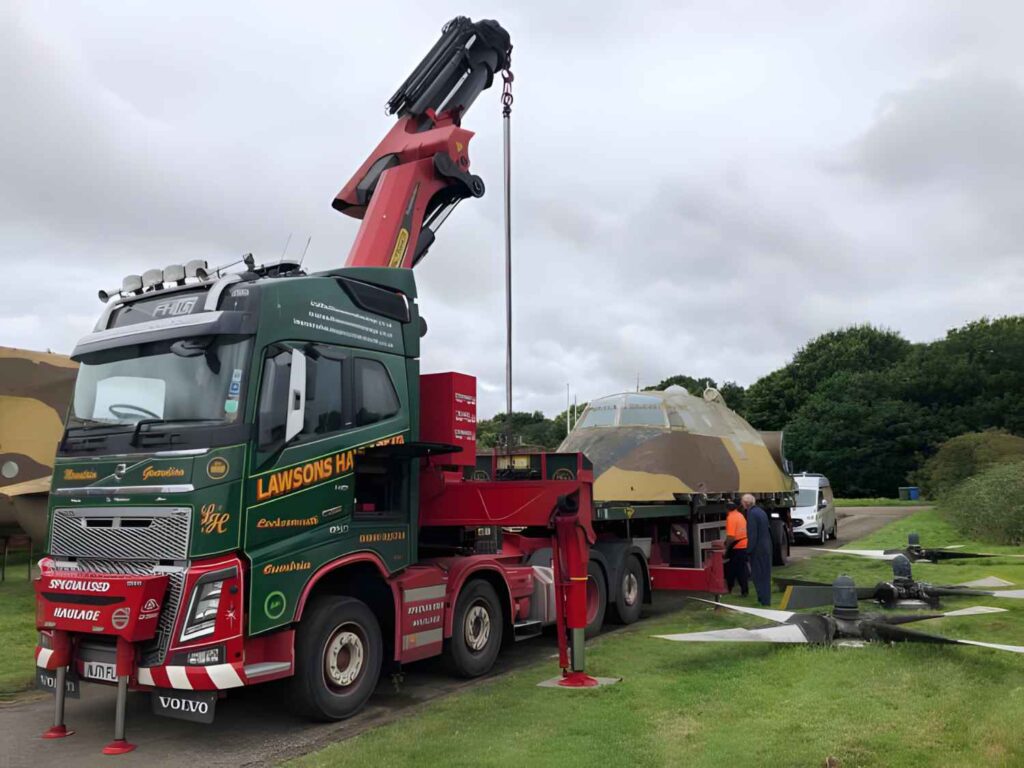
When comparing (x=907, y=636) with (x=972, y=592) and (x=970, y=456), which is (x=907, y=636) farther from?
(x=970, y=456)

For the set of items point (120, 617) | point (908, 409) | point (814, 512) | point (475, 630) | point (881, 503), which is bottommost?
point (475, 630)

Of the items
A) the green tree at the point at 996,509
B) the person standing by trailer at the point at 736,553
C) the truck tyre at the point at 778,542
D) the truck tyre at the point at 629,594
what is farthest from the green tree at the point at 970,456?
the truck tyre at the point at 629,594

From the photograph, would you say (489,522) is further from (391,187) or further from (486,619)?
(391,187)

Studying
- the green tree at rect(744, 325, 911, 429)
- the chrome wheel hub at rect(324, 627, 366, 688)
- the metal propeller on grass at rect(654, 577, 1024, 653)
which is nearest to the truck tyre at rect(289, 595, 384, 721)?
the chrome wheel hub at rect(324, 627, 366, 688)

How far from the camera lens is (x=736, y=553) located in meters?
12.3

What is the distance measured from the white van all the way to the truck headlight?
18414mm

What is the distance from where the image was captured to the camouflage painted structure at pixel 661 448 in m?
11.5

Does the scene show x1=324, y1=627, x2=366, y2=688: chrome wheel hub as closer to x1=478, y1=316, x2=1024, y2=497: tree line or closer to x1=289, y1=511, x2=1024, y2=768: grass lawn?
x1=289, y1=511, x2=1024, y2=768: grass lawn

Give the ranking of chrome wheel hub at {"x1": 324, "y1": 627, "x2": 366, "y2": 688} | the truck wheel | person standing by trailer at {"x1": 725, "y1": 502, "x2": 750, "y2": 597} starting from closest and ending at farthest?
chrome wheel hub at {"x1": 324, "y1": 627, "x2": 366, "y2": 688}, the truck wheel, person standing by trailer at {"x1": 725, "y1": 502, "x2": 750, "y2": 597}

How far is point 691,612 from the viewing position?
36.8 feet

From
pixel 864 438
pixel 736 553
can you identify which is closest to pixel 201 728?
pixel 736 553

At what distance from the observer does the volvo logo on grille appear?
5336mm

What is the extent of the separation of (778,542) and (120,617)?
44.5ft

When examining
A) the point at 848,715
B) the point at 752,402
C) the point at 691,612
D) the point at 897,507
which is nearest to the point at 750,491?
the point at 691,612
